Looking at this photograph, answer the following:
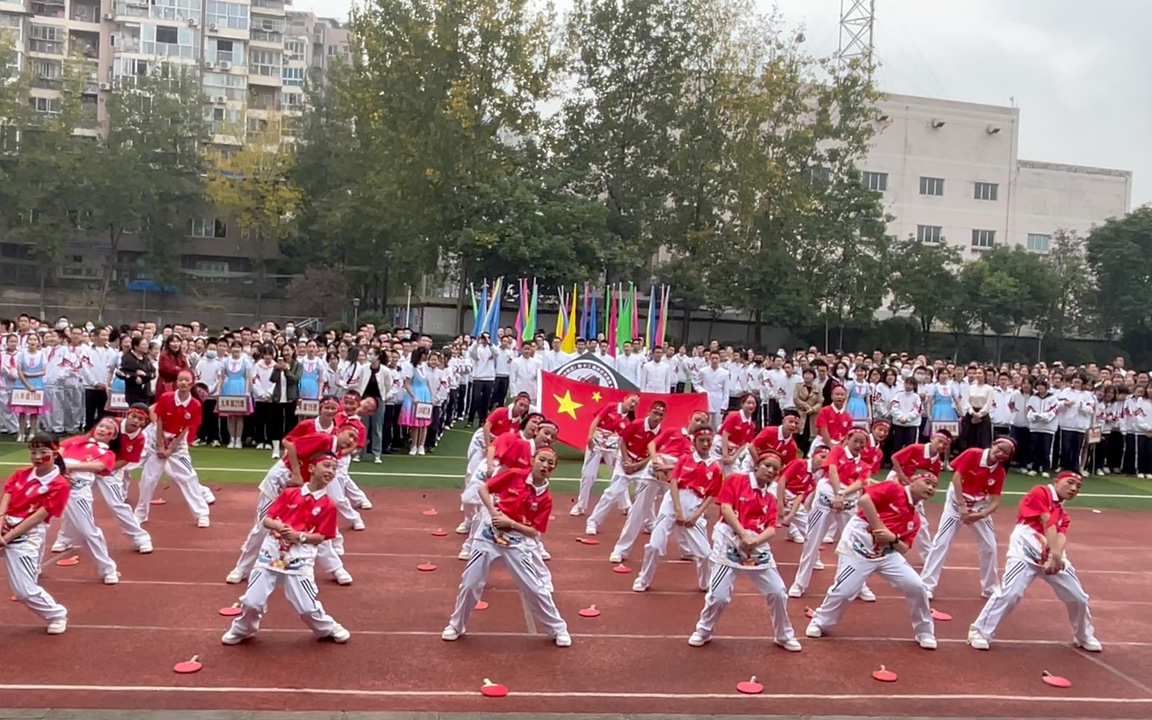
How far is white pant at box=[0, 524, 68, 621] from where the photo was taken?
7293 mm

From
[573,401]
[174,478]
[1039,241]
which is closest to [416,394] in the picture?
[573,401]

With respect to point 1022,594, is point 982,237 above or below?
above

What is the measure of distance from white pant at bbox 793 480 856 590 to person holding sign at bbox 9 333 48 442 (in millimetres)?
13288

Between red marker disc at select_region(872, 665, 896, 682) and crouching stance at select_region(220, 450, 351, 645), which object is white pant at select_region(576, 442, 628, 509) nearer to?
crouching stance at select_region(220, 450, 351, 645)

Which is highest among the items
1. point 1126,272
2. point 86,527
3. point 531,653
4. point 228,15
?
point 228,15

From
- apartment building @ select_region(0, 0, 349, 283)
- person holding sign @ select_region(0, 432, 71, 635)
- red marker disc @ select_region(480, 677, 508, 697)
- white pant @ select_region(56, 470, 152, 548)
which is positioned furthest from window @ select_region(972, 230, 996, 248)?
person holding sign @ select_region(0, 432, 71, 635)

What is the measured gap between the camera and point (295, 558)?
7215mm

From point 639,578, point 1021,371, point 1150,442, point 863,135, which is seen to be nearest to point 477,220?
point 863,135

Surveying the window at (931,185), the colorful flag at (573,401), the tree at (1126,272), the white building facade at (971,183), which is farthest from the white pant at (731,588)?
the window at (931,185)

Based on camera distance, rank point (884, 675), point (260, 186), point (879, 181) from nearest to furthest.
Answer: point (884, 675) < point (260, 186) < point (879, 181)

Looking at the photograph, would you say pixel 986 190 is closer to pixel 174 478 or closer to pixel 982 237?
pixel 982 237

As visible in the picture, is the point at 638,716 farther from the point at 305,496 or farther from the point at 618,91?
the point at 618,91

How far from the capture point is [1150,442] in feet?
62.5

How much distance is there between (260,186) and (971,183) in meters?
37.6
